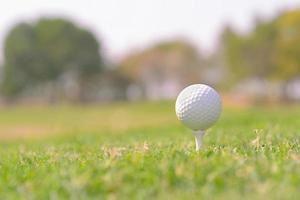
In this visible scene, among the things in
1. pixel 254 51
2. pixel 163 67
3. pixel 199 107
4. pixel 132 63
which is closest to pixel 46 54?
pixel 132 63

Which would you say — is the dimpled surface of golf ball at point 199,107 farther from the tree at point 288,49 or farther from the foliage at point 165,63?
the foliage at point 165,63

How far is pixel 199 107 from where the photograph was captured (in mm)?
4570

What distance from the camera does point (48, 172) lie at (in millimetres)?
3648

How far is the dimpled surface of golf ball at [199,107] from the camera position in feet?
15.0

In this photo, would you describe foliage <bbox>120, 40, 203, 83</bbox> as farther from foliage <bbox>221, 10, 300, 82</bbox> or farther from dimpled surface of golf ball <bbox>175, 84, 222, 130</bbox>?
dimpled surface of golf ball <bbox>175, 84, 222, 130</bbox>

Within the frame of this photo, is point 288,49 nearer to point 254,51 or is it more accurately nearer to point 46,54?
point 254,51

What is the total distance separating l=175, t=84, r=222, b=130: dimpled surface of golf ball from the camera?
15.0 ft

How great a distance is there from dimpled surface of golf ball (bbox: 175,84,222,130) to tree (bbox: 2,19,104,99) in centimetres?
5844

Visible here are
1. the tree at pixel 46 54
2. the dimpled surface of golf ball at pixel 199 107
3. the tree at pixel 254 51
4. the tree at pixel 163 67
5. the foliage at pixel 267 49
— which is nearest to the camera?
the dimpled surface of golf ball at pixel 199 107

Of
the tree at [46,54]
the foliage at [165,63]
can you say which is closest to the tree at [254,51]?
the tree at [46,54]

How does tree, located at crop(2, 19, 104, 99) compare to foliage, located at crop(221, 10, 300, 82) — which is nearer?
foliage, located at crop(221, 10, 300, 82)

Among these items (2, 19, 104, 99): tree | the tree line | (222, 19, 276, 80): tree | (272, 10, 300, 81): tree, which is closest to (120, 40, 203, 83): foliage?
the tree line

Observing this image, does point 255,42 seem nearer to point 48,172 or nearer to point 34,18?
point 34,18

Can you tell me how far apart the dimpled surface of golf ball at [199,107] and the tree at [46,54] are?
58.4 metres
